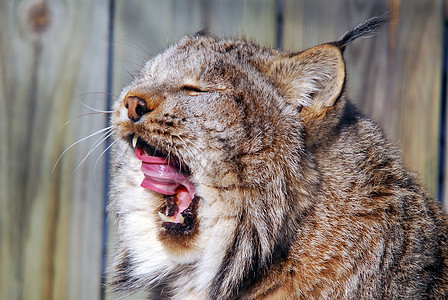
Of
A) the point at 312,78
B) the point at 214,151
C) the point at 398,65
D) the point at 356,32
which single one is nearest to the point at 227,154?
the point at 214,151

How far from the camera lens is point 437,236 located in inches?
99.9

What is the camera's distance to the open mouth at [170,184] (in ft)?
7.89

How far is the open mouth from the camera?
240cm

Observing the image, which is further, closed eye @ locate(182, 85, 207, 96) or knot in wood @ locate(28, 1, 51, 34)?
knot in wood @ locate(28, 1, 51, 34)

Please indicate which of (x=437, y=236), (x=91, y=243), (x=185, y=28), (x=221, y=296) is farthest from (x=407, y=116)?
(x=91, y=243)

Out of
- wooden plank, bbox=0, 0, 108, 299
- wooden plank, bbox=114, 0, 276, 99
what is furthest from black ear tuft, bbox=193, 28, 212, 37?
wooden plank, bbox=0, 0, 108, 299

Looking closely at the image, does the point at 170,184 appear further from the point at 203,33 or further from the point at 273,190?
the point at 203,33

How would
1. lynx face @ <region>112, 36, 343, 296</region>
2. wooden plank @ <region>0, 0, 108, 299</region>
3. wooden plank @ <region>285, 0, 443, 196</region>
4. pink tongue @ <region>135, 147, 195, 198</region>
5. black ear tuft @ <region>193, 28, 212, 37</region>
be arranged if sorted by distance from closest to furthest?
1. lynx face @ <region>112, 36, 343, 296</region>
2. pink tongue @ <region>135, 147, 195, 198</region>
3. black ear tuft @ <region>193, 28, 212, 37</region>
4. wooden plank @ <region>0, 0, 108, 299</region>
5. wooden plank @ <region>285, 0, 443, 196</region>

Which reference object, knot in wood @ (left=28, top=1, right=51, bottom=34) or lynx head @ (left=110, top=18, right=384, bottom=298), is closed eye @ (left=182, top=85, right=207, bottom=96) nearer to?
lynx head @ (left=110, top=18, right=384, bottom=298)

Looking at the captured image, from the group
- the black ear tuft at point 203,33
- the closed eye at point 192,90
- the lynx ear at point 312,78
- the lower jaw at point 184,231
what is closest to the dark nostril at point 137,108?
the closed eye at point 192,90

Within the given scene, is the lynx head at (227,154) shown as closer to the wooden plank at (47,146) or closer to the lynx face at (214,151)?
the lynx face at (214,151)

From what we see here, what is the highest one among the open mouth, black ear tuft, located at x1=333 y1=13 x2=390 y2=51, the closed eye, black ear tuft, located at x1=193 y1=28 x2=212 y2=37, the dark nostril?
black ear tuft, located at x1=193 y1=28 x2=212 y2=37

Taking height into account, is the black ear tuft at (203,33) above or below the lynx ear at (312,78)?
above

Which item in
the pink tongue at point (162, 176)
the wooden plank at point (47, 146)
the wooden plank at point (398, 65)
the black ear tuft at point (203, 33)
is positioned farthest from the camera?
the wooden plank at point (398, 65)
